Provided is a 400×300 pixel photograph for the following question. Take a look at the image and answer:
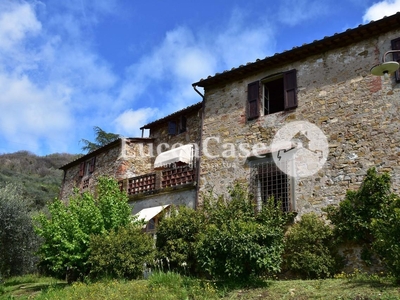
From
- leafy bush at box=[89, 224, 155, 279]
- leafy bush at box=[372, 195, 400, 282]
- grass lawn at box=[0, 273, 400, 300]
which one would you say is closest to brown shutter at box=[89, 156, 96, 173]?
leafy bush at box=[89, 224, 155, 279]

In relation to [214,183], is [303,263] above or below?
below

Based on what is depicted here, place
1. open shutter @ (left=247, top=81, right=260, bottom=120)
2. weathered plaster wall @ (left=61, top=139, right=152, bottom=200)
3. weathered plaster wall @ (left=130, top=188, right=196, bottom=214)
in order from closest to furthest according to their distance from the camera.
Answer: open shutter @ (left=247, top=81, right=260, bottom=120)
weathered plaster wall @ (left=130, top=188, right=196, bottom=214)
weathered plaster wall @ (left=61, top=139, right=152, bottom=200)

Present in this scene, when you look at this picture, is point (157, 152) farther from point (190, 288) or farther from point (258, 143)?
point (190, 288)

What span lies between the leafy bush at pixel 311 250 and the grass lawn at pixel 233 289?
66 centimetres

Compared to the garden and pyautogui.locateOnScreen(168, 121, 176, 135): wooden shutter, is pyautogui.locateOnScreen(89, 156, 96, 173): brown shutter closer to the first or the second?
pyautogui.locateOnScreen(168, 121, 176, 135): wooden shutter

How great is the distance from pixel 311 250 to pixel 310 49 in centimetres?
715

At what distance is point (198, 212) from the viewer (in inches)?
557

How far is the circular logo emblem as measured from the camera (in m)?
13.5

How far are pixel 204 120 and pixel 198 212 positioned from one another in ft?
14.8

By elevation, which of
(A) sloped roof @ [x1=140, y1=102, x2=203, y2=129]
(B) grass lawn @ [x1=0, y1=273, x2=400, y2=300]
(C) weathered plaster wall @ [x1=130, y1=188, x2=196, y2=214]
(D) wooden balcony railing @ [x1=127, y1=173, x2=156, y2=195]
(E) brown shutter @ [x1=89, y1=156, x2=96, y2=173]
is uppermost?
(A) sloped roof @ [x1=140, y1=102, x2=203, y2=129]

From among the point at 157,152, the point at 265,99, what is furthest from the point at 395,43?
the point at 157,152

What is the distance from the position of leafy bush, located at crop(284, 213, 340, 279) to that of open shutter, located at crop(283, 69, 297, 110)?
418cm

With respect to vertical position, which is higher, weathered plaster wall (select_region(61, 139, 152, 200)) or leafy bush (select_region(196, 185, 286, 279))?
weathered plaster wall (select_region(61, 139, 152, 200))

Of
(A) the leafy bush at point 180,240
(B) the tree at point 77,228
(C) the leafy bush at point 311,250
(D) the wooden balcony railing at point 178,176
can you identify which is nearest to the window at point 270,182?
(C) the leafy bush at point 311,250
